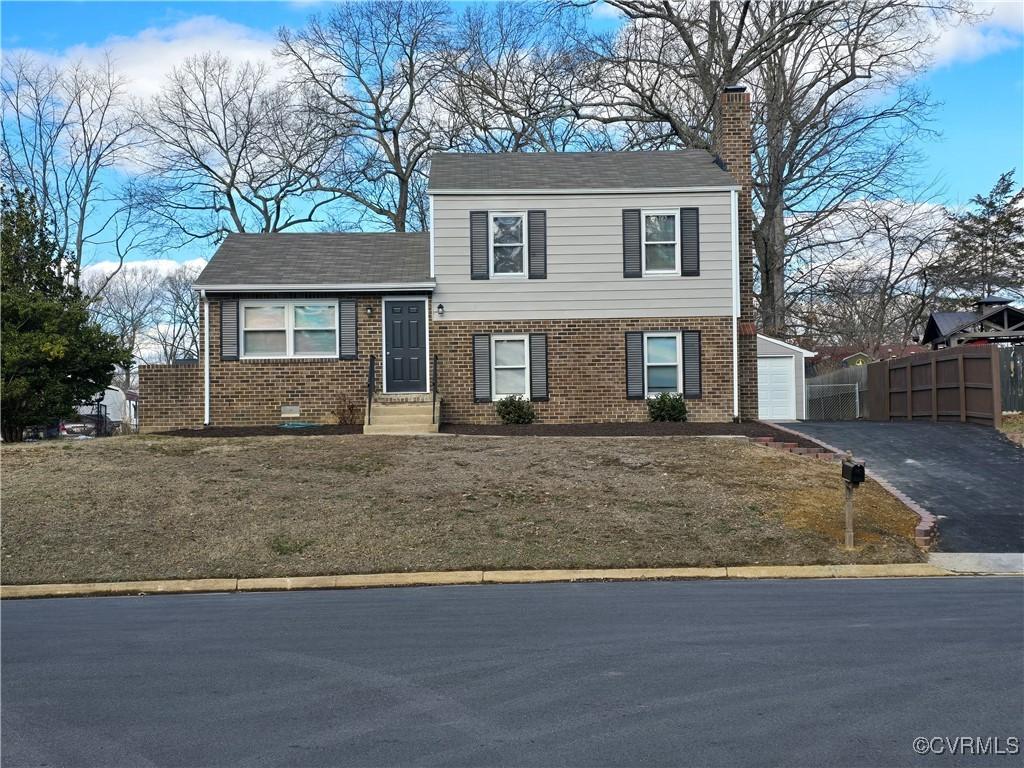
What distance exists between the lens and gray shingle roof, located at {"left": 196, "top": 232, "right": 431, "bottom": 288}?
2325 cm

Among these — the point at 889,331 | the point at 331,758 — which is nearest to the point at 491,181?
the point at 331,758

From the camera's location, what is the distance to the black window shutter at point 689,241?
23.3 meters

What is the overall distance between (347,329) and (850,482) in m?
13.0

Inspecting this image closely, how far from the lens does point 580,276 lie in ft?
76.5

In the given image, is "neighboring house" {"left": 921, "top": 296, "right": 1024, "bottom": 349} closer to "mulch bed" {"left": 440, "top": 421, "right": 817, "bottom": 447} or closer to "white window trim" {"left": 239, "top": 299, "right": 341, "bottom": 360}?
"mulch bed" {"left": 440, "top": 421, "right": 817, "bottom": 447}

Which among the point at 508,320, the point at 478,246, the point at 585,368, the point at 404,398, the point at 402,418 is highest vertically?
the point at 478,246

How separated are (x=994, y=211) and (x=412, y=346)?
28.8 m

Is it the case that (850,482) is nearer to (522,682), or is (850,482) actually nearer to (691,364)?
(522,682)

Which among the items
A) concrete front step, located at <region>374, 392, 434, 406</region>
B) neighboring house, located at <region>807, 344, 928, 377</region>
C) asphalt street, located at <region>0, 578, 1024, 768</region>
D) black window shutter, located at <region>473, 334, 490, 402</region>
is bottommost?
asphalt street, located at <region>0, 578, 1024, 768</region>

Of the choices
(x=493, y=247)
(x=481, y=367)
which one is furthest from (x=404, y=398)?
(x=493, y=247)

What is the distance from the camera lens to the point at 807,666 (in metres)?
7.18

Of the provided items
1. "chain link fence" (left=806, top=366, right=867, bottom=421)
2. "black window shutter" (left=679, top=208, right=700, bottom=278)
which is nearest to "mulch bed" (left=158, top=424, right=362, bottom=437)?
"black window shutter" (left=679, top=208, right=700, bottom=278)

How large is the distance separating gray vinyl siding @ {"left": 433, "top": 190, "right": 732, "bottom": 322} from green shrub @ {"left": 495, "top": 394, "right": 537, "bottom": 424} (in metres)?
2.00

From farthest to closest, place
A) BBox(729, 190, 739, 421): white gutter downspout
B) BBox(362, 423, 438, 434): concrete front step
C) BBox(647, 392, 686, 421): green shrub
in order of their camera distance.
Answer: BBox(729, 190, 739, 421): white gutter downspout, BBox(647, 392, 686, 421): green shrub, BBox(362, 423, 438, 434): concrete front step
